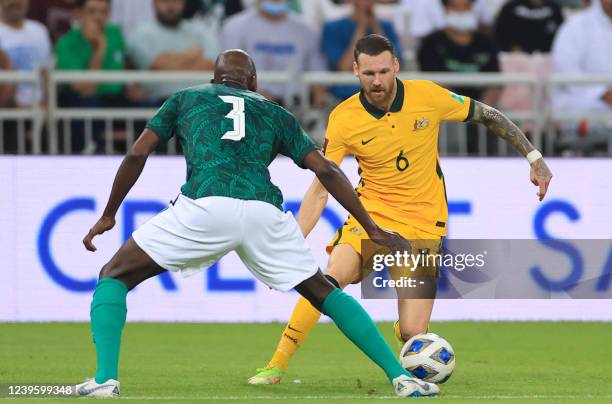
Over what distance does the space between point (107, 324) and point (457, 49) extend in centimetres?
986

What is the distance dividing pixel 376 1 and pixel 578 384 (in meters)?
9.21

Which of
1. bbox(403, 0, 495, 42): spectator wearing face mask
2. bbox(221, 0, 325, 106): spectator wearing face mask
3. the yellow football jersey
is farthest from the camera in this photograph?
bbox(403, 0, 495, 42): spectator wearing face mask

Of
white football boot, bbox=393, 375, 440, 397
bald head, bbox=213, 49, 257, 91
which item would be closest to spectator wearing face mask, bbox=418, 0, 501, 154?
bald head, bbox=213, 49, 257, 91

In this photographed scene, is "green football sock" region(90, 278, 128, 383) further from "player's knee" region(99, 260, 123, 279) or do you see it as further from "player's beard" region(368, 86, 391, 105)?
"player's beard" region(368, 86, 391, 105)

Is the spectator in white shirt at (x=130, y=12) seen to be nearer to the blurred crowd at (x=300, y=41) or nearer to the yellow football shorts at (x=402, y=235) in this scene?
the blurred crowd at (x=300, y=41)

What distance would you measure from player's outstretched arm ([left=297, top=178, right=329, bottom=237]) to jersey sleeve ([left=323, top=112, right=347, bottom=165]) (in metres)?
0.27

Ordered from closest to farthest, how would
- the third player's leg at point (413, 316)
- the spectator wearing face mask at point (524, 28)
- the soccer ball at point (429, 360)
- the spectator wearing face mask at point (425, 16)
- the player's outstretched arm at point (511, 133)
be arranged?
the soccer ball at point (429, 360), the player's outstretched arm at point (511, 133), the third player's leg at point (413, 316), the spectator wearing face mask at point (425, 16), the spectator wearing face mask at point (524, 28)

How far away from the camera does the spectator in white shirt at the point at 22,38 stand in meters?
16.3

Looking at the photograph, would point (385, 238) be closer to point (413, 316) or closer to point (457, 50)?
point (413, 316)

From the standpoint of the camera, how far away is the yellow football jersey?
10070 mm

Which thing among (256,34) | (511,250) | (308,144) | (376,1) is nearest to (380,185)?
(308,144)

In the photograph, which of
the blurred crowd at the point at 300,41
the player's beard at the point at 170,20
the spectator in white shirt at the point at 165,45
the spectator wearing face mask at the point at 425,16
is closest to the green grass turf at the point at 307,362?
the blurred crowd at the point at 300,41

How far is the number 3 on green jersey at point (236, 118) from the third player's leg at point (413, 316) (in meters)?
2.12
